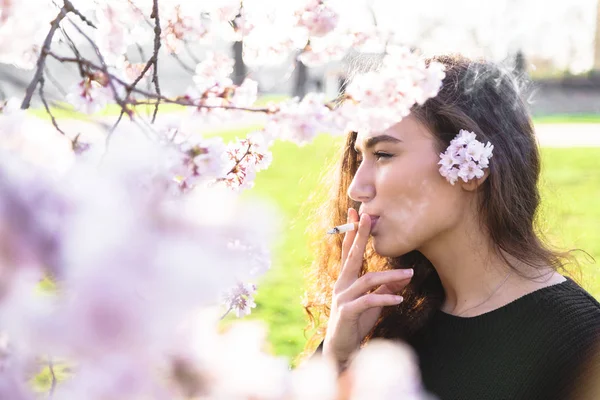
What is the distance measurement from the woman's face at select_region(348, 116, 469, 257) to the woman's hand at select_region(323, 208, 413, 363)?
5cm

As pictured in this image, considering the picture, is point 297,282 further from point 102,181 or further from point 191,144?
point 102,181

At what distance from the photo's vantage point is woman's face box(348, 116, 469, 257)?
168cm

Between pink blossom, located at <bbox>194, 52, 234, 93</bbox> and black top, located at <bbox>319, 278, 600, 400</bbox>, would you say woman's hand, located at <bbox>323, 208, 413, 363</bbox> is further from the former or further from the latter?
pink blossom, located at <bbox>194, 52, 234, 93</bbox>

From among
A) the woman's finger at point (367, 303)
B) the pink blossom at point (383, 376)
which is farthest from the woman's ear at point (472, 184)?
the pink blossom at point (383, 376)

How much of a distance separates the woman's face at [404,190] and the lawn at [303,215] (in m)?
0.20

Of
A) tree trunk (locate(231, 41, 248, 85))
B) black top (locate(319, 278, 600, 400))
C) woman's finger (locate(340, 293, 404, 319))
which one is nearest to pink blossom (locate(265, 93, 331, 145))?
tree trunk (locate(231, 41, 248, 85))

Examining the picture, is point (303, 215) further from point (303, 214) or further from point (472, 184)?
point (472, 184)

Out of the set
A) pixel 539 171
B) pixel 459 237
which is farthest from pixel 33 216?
pixel 539 171

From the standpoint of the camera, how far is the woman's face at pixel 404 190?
66.3 inches

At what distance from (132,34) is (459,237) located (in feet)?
2.97

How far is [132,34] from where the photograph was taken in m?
1.37

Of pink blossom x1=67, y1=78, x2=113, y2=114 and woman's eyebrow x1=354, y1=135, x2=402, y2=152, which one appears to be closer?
pink blossom x1=67, y1=78, x2=113, y2=114

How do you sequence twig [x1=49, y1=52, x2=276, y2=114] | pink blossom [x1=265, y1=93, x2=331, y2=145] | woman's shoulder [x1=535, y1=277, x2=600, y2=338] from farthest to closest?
woman's shoulder [x1=535, y1=277, x2=600, y2=338]
pink blossom [x1=265, y1=93, x2=331, y2=145]
twig [x1=49, y1=52, x2=276, y2=114]

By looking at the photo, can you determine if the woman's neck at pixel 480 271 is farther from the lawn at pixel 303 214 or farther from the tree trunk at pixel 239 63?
the tree trunk at pixel 239 63
